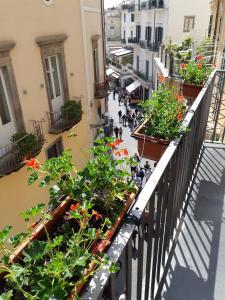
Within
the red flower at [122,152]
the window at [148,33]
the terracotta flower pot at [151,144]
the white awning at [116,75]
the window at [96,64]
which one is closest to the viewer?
the red flower at [122,152]

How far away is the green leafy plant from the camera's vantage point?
2.09 metres

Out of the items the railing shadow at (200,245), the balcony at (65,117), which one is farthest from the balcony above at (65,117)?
the railing shadow at (200,245)

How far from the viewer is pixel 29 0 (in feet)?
20.0

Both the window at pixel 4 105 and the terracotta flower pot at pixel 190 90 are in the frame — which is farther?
the window at pixel 4 105

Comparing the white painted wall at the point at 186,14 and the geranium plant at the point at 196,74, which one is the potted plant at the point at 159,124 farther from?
the white painted wall at the point at 186,14

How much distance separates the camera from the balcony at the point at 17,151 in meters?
5.78

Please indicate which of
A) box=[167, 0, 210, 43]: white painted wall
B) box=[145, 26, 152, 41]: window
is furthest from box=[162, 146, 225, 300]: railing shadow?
box=[145, 26, 152, 41]: window

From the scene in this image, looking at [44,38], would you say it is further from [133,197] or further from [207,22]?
[207,22]

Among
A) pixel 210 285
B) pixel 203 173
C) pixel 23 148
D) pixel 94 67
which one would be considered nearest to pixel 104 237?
pixel 210 285

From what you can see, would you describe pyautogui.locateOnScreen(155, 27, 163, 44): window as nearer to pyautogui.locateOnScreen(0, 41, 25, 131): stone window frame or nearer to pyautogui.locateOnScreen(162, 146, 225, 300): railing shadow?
pyautogui.locateOnScreen(0, 41, 25, 131): stone window frame

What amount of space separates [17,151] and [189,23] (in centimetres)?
1689

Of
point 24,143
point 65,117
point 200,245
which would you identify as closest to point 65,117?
point 65,117

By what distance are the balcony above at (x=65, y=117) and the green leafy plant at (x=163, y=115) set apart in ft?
17.3

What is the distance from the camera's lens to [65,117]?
7934mm
